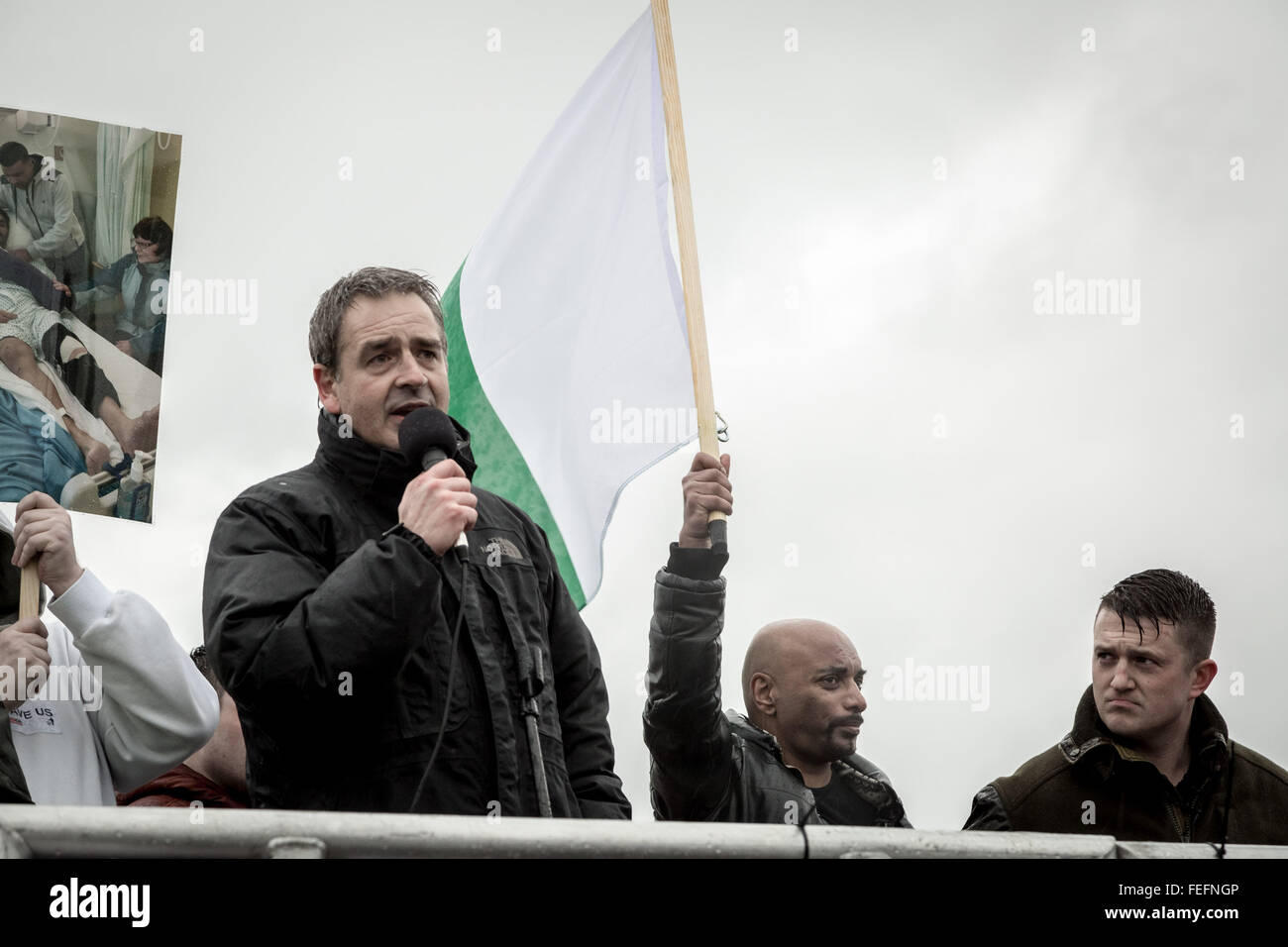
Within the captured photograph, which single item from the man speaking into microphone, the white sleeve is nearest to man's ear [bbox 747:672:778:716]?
the man speaking into microphone

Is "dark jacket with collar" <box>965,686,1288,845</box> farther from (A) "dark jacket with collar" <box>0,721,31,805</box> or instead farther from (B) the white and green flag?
(A) "dark jacket with collar" <box>0,721,31,805</box>

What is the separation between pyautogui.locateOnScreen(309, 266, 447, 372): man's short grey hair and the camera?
159 inches

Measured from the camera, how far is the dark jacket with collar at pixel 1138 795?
486cm

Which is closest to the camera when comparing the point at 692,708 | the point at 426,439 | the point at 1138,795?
the point at 426,439

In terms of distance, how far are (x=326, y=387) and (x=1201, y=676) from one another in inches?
122

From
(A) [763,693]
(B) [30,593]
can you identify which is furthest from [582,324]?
(B) [30,593]

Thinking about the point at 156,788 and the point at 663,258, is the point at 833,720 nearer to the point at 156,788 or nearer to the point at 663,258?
the point at 663,258

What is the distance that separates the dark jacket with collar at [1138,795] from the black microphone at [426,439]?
240 centimetres

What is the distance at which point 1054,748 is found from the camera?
5.09 metres

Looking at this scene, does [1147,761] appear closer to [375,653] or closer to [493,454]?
[493,454]

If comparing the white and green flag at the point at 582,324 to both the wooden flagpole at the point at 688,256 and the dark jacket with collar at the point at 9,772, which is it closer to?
the wooden flagpole at the point at 688,256

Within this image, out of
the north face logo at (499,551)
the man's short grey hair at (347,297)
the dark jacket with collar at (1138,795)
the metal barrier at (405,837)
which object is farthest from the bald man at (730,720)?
the metal barrier at (405,837)

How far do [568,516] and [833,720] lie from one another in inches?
48.1

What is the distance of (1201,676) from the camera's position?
512 cm
